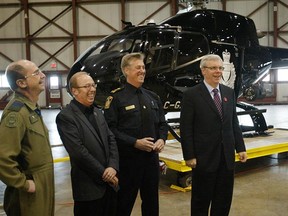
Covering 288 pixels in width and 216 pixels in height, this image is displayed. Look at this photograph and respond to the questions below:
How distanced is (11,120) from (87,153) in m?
0.58

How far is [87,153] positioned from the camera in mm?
2291

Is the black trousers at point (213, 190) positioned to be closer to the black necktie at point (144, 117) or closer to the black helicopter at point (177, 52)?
the black necktie at point (144, 117)

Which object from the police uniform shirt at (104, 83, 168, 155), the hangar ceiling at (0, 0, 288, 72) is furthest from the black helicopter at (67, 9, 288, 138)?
the hangar ceiling at (0, 0, 288, 72)

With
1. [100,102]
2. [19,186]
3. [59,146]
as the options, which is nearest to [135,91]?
[19,186]

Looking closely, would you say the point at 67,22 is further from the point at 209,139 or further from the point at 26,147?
the point at 26,147

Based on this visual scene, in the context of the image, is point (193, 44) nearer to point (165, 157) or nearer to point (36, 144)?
point (165, 157)

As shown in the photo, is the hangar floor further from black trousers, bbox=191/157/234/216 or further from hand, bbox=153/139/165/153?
hand, bbox=153/139/165/153

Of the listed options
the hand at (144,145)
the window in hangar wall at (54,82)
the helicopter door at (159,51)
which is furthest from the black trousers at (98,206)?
the window in hangar wall at (54,82)

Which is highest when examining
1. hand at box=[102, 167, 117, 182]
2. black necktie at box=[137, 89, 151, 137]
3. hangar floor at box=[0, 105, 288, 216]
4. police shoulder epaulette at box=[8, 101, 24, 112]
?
police shoulder epaulette at box=[8, 101, 24, 112]

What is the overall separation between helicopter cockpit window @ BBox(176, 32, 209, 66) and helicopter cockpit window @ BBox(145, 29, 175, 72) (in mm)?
170

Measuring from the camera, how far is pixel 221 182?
2.84 m

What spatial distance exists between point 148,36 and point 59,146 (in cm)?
409

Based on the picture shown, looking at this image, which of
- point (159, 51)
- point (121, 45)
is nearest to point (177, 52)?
point (159, 51)

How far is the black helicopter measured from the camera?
486 cm
